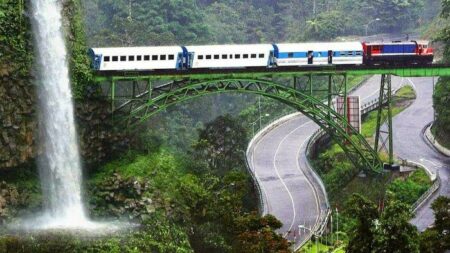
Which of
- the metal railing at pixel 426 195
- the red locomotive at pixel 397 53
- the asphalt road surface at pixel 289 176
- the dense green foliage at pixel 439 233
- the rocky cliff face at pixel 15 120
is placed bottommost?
the asphalt road surface at pixel 289 176

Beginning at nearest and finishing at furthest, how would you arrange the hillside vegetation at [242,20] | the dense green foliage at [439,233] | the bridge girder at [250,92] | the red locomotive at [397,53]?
the dense green foliage at [439,233] → the bridge girder at [250,92] → the red locomotive at [397,53] → the hillside vegetation at [242,20]

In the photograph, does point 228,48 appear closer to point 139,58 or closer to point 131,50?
point 139,58

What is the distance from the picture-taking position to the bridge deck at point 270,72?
72875 mm

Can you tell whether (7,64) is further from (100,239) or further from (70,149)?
(100,239)

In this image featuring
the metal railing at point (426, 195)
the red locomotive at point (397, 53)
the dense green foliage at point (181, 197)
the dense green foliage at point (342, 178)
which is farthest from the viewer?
the dense green foliage at point (342, 178)

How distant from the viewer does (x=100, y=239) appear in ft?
205

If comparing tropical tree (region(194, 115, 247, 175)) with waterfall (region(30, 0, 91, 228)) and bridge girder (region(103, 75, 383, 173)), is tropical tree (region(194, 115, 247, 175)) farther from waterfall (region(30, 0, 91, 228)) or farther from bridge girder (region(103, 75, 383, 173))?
waterfall (region(30, 0, 91, 228))

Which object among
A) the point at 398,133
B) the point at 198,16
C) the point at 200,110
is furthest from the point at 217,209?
the point at 198,16

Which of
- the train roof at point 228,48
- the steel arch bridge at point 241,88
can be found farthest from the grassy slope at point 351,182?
the train roof at point 228,48

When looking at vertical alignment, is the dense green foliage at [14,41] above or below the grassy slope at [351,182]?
above

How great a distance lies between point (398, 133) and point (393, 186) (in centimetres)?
1689

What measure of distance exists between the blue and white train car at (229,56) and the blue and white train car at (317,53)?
41.0 inches

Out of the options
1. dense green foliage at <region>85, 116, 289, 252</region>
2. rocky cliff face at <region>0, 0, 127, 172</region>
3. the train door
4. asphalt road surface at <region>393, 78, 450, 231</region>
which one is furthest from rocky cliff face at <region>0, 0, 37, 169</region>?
asphalt road surface at <region>393, 78, 450, 231</region>

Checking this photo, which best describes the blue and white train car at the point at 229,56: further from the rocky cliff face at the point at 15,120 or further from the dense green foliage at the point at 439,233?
the dense green foliage at the point at 439,233
